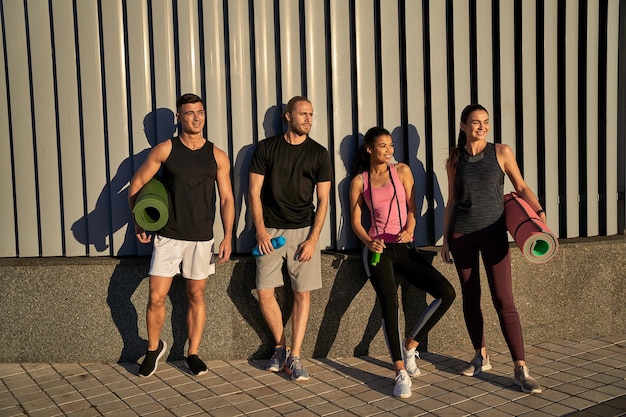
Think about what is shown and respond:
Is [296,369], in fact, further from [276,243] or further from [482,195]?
[482,195]

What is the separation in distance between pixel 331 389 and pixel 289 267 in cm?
101

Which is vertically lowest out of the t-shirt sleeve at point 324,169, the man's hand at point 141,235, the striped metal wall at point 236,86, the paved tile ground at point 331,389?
the paved tile ground at point 331,389

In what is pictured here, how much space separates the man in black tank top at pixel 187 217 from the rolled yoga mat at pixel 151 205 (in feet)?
0.28

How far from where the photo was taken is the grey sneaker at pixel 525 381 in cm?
464

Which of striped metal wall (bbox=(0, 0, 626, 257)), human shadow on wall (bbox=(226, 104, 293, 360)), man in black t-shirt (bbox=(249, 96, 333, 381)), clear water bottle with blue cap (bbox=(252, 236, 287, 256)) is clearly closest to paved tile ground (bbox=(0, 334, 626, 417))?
human shadow on wall (bbox=(226, 104, 293, 360))

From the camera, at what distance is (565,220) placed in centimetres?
618

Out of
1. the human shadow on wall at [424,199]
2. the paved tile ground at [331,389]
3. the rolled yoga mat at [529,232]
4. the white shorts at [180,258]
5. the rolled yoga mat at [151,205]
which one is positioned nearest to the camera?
the paved tile ground at [331,389]

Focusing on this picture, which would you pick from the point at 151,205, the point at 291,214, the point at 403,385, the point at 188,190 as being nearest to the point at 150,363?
the point at 151,205

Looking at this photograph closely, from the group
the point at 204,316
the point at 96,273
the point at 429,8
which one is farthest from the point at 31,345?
the point at 429,8

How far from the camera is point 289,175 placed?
5.33 m

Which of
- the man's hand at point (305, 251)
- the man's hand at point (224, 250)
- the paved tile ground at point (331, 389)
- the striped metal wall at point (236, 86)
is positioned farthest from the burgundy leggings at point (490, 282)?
the man's hand at point (224, 250)

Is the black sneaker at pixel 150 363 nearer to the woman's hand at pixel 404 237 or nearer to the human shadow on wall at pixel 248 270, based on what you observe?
the human shadow on wall at pixel 248 270

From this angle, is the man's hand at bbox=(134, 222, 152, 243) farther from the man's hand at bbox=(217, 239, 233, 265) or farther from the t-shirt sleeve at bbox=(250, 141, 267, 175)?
the t-shirt sleeve at bbox=(250, 141, 267, 175)

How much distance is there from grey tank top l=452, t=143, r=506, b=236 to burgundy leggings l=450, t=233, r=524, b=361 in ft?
0.25
